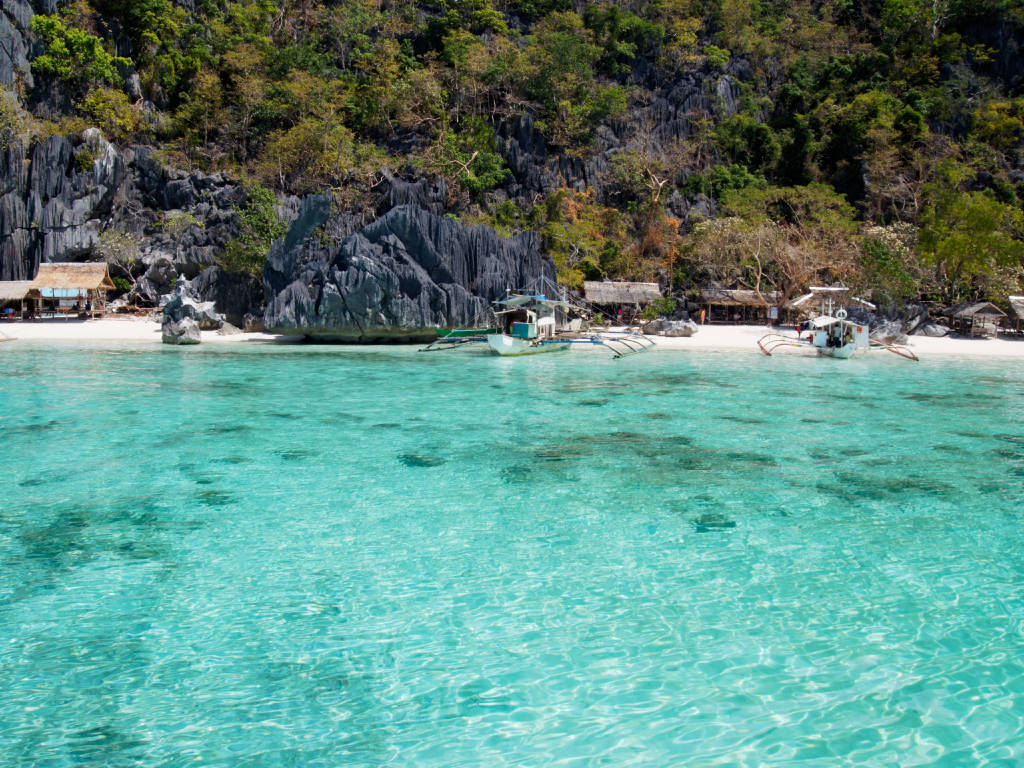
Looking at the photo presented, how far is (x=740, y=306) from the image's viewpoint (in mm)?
45781

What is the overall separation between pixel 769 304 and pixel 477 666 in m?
41.1

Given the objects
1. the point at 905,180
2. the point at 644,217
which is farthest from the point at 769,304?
the point at 905,180

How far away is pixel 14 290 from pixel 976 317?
53.6 meters

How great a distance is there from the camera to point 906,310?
38906 mm

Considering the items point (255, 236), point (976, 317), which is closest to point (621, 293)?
point (976, 317)

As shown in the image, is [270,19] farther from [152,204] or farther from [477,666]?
[477,666]

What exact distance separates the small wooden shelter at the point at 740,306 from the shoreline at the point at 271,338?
457 centimetres

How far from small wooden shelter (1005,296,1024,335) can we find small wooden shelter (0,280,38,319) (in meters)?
54.0

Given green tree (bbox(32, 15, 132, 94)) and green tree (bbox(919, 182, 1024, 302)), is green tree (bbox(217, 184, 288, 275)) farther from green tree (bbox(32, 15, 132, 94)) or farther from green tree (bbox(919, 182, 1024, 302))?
green tree (bbox(919, 182, 1024, 302))

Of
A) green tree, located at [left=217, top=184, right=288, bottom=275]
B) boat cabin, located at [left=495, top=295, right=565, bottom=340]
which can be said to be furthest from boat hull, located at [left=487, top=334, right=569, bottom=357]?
green tree, located at [left=217, top=184, right=288, bottom=275]

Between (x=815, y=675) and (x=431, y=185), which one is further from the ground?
(x=431, y=185)

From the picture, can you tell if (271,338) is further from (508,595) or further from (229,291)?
(508,595)

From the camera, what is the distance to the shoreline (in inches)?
1291

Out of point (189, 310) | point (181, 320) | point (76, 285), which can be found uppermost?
point (76, 285)
